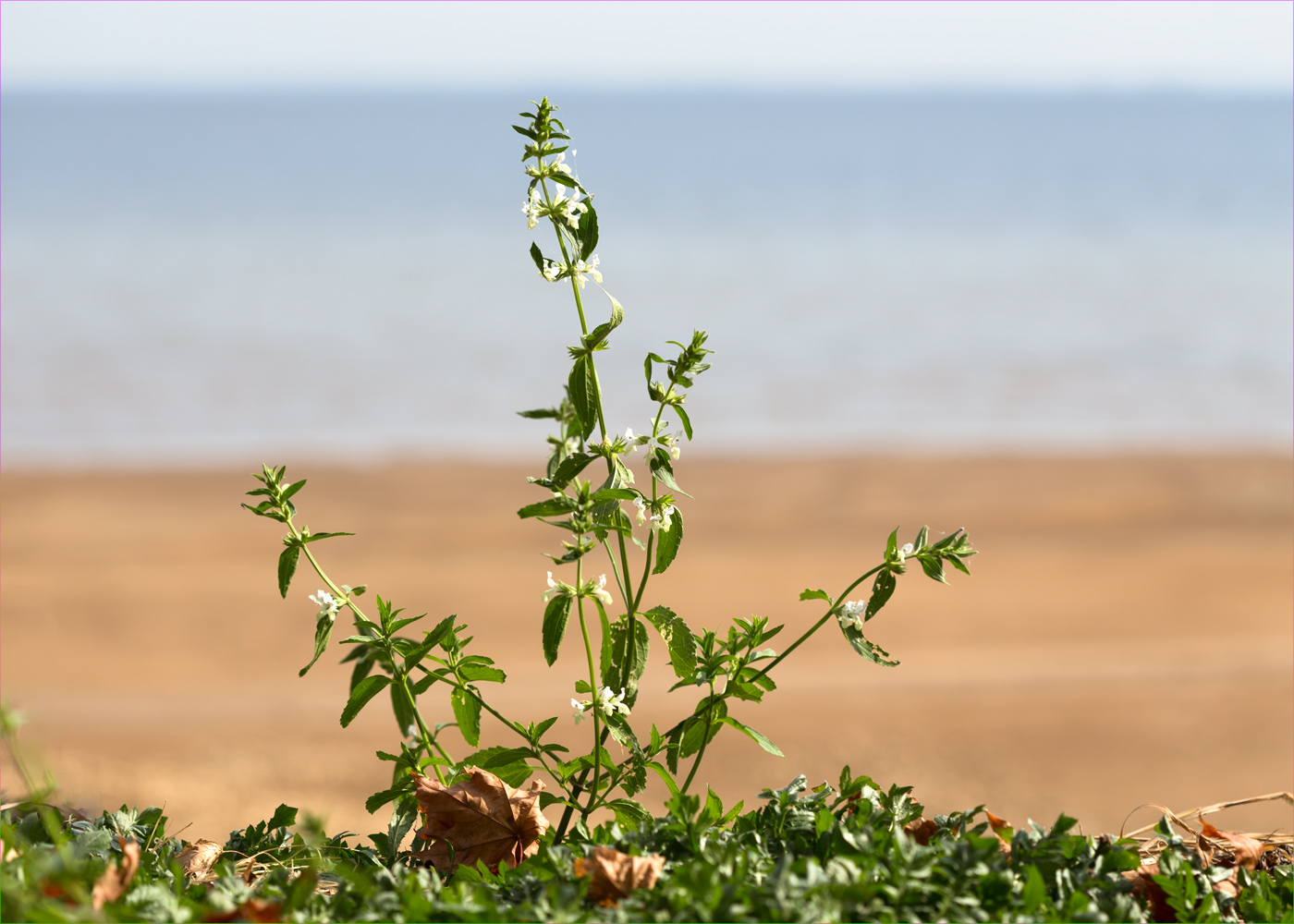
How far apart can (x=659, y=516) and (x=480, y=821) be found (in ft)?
2.08

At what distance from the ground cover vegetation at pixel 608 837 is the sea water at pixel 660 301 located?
0.47 metres

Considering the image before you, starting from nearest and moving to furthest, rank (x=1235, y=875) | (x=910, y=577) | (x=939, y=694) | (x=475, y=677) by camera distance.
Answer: (x=1235, y=875) < (x=475, y=677) < (x=939, y=694) < (x=910, y=577)

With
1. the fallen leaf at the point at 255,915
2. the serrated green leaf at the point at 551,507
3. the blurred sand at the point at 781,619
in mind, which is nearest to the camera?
the fallen leaf at the point at 255,915

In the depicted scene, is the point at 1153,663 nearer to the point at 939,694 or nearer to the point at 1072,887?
the point at 939,694

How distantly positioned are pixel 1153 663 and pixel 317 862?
6818 mm

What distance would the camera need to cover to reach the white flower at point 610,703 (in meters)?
1.93

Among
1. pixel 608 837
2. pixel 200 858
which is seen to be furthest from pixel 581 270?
pixel 200 858

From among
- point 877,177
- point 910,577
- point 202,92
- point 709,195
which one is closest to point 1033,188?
point 877,177

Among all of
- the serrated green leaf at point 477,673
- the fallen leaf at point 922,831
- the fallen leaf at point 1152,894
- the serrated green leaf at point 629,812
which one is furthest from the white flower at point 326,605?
the fallen leaf at point 1152,894

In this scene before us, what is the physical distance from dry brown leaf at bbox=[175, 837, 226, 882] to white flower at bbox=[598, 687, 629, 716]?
2.46 feet

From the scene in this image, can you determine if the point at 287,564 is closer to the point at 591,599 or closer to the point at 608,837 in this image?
the point at 591,599

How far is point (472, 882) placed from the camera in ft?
5.63

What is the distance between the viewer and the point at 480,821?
195 cm

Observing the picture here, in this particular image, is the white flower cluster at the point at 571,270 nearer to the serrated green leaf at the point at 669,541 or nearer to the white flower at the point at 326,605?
the serrated green leaf at the point at 669,541
